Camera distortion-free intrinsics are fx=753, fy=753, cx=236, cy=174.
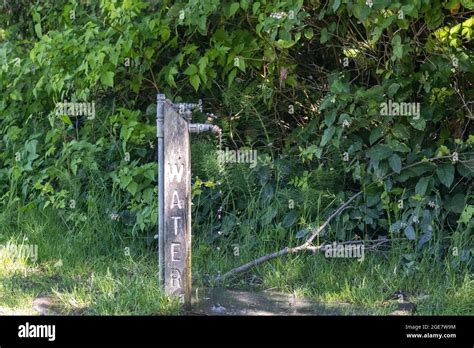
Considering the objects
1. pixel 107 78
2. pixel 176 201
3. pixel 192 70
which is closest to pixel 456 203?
pixel 176 201

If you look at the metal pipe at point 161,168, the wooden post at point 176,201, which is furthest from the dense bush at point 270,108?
the wooden post at point 176,201

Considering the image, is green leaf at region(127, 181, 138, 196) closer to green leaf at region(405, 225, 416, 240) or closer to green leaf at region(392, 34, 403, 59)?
green leaf at region(405, 225, 416, 240)

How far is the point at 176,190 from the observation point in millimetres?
4801

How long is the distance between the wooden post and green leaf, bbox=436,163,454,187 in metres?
2.07

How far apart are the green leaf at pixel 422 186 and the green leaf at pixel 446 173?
0.30 feet

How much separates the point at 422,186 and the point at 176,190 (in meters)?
2.04

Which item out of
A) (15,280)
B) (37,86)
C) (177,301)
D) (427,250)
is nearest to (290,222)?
(427,250)

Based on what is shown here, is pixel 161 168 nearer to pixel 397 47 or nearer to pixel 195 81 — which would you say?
pixel 195 81

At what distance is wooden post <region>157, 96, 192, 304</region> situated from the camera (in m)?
4.79

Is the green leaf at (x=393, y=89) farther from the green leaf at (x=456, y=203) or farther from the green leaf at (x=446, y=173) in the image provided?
the green leaf at (x=456, y=203)

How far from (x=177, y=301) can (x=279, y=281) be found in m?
0.92

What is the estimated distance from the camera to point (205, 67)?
20.6 ft

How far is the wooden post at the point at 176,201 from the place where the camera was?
4.79 metres

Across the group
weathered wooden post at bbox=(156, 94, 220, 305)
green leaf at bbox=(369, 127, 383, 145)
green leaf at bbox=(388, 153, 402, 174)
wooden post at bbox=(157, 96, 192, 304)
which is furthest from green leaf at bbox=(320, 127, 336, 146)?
wooden post at bbox=(157, 96, 192, 304)
